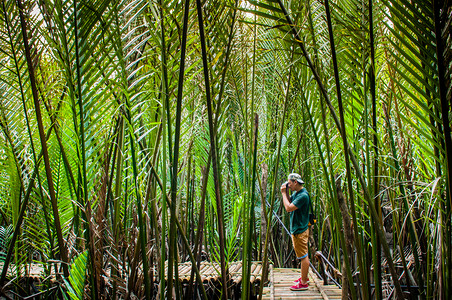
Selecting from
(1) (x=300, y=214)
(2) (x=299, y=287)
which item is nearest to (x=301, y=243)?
(1) (x=300, y=214)

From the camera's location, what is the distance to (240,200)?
167 cm

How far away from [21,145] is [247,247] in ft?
5.22

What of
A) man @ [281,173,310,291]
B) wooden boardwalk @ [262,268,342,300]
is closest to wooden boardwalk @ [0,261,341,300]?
wooden boardwalk @ [262,268,342,300]

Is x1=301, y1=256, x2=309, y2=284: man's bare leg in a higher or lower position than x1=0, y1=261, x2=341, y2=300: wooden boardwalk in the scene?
higher

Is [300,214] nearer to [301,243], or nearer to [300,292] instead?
[301,243]

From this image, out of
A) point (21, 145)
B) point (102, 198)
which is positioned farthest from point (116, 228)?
point (21, 145)

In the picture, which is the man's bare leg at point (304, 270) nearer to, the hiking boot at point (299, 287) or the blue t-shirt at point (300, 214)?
the hiking boot at point (299, 287)

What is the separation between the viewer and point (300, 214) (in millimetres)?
2854

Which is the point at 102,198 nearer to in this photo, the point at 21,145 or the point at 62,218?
the point at 62,218

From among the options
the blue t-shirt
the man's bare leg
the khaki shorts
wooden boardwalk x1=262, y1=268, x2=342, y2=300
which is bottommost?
wooden boardwalk x1=262, y1=268, x2=342, y2=300

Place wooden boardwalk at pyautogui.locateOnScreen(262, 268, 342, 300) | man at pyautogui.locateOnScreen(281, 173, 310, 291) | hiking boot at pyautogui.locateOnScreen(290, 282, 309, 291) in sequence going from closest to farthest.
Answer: wooden boardwalk at pyautogui.locateOnScreen(262, 268, 342, 300), hiking boot at pyautogui.locateOnScreen(290, 282, 309, 291), man at pyautogui.locateOnScreen(281, 173, 310, 291)

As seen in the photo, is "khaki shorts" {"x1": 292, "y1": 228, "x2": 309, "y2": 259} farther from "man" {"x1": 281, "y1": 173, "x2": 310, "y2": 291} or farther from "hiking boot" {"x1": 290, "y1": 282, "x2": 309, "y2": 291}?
"hiking boot" {"x1": 290, "y1": 282, "x2": 309, "y2": 291}

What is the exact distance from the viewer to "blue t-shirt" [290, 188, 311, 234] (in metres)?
2.80

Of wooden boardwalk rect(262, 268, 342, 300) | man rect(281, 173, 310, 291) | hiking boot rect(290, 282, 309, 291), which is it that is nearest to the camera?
wooden boardwalk rect(262, 268, 342, 300)
